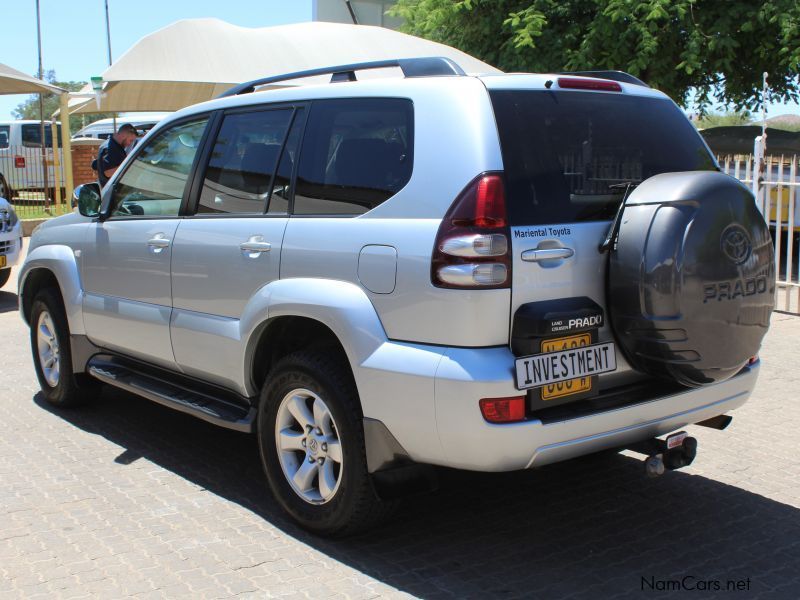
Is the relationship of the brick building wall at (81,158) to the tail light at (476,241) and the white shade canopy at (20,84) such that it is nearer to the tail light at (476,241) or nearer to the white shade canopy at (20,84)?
the white shade canopy at (20,84)

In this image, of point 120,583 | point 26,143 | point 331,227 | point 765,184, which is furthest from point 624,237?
point 26,143

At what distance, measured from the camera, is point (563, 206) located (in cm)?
346

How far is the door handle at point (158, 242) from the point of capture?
4.71 m

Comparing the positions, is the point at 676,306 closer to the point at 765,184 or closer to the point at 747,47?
the point at 765,184

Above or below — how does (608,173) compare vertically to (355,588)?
above

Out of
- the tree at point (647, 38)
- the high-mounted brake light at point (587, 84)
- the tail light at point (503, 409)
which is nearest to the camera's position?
the tail light at point (503, 409)

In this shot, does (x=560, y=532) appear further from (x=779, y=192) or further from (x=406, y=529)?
(x=779, y=192)

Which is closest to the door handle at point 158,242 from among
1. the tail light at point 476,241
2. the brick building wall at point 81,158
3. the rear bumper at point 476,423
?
the rear bumper at point 476,423

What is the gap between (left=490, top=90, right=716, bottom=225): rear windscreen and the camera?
3383 millimetres

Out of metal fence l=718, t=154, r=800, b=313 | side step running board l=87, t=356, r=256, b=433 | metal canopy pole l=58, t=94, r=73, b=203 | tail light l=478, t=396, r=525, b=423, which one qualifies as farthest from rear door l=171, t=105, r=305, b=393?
metal canopy pole l=58, t=94, r=73, b=203

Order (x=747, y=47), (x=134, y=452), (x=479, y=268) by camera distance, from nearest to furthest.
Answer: (x=479, y=268), (x=134, y=452), (x=747, y=47)

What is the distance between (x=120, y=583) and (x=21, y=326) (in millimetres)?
6431

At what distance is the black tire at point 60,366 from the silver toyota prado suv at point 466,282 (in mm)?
1735

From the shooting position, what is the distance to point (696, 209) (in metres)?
3.35
